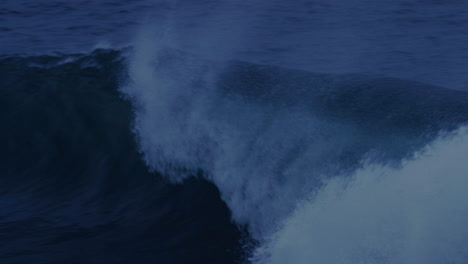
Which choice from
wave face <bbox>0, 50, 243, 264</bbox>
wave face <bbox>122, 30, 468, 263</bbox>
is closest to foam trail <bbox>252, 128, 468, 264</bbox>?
wave face <bbox>122, 30, 468, 263</bbox>

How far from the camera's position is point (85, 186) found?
27.7ft

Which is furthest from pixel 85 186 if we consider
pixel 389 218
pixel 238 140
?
pixel 389 218

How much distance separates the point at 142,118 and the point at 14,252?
119 inches

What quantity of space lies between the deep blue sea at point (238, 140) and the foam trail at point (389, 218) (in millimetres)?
14

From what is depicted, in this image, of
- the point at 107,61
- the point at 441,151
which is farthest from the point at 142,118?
the point at 441,151

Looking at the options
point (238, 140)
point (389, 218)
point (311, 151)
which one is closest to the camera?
point (389, 218)

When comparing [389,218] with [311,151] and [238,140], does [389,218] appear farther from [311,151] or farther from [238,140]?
[238,140]

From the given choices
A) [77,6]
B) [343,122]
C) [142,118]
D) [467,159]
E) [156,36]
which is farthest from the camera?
[77,6]

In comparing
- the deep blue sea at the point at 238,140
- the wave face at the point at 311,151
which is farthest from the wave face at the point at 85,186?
the wave face at the point at 311,151

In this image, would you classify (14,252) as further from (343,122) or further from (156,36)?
(156,36)

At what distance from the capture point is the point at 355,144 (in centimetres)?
782

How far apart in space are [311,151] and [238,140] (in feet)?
3.33

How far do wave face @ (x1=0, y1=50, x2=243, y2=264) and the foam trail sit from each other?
2.63ft

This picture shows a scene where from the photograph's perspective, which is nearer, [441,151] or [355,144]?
[441,151]
